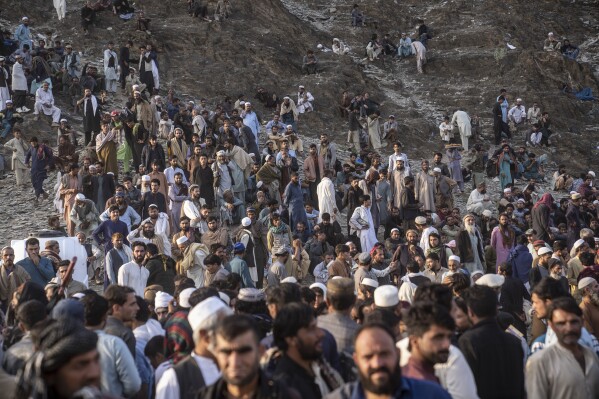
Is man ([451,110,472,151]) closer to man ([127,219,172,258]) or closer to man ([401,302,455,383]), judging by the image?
man ([127,219,172,258])

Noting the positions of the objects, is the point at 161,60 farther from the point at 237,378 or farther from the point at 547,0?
the point at 237,378

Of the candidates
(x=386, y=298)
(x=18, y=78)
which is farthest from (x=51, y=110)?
(x=386, y=298)

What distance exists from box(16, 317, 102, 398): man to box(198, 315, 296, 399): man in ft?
1.77

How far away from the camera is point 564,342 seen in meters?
5.71

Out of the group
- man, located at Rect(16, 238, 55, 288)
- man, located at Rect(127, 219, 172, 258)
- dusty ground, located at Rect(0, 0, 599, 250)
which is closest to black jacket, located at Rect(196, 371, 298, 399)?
man, located at Rect(16, 238, 55, 288)

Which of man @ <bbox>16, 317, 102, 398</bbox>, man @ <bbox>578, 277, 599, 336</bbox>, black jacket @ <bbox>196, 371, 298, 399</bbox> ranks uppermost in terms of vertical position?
man @ <bbox>16, 317, 102, 398</bbox>

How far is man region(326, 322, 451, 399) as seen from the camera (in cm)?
431

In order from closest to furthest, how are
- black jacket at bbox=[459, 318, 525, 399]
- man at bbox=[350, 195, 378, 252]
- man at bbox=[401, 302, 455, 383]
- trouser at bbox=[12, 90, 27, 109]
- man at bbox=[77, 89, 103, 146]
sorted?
man at bbox=[401, 302, 455, 383], black jacket at bbox=[459, 318, 525, 399], man at bbox=[350, 195, 378, 252], man at bbox=[77, 89, 103, 146], trouser at bbox=[12, 90, 27, 109]

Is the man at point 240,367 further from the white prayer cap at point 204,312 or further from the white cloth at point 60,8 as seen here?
the white cloth at point 60,8

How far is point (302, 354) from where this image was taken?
5.26m

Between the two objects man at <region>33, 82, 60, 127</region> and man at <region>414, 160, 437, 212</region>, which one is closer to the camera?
man at <region>414, 160, 437, 212</region>

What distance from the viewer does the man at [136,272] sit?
1141 cm

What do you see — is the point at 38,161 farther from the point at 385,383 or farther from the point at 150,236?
the point at 385,383

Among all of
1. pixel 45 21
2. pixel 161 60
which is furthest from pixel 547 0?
pixel 45 21
